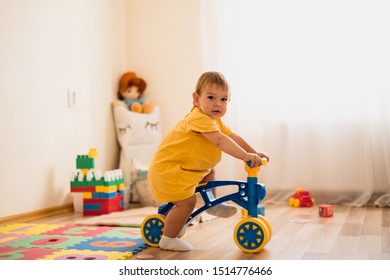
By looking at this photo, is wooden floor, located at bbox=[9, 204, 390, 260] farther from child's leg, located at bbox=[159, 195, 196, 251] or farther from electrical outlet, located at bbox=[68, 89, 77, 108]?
electrical outlet, located at bbox=[68, 89, 77, 108]

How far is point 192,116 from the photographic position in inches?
84.9

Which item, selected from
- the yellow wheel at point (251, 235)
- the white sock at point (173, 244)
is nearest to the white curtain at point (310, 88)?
the yellow wheel at point (251, 235)

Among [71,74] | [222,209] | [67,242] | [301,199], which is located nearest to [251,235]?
[222,209]

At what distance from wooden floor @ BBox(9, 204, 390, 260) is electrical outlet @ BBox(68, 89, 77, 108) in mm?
706

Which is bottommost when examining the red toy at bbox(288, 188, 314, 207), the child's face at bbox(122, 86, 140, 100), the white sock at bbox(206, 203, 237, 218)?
the red toy at bbox(288, 188, 314, 207)

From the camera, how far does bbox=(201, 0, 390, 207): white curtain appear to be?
11.6 feet

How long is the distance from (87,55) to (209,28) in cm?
89

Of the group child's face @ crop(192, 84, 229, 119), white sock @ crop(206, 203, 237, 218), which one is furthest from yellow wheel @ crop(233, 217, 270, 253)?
child's face @ crop(192, 84, 229, 119)

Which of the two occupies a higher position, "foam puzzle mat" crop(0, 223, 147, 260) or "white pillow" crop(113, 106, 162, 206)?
"white pillow" crop(113, 106, 162, 206)

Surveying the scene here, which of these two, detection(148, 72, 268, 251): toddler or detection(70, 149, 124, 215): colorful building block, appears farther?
detection(70, 149, 124, 215): colorful building block

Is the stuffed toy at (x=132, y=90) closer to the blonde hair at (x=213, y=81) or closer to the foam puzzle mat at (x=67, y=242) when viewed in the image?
the foam puzzle mat at (x=67, y=242)

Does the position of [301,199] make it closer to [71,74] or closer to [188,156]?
[188,156]

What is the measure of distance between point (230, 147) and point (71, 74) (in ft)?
5.81

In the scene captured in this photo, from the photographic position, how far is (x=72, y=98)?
3500 millimetres
